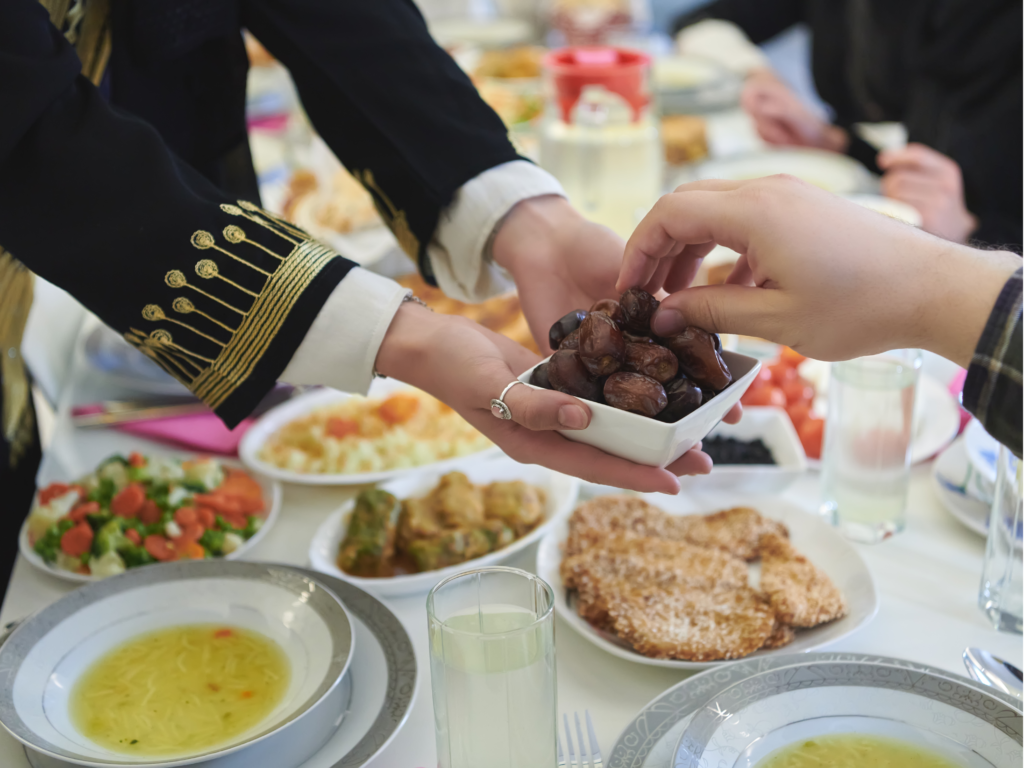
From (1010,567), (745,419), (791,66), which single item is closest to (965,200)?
(745,419)

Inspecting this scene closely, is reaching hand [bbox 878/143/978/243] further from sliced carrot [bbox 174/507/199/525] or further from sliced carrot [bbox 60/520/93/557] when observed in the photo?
sliced carrot [bbox 60/520/93/557]

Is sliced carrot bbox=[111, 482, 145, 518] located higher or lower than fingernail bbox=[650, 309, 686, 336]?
lower

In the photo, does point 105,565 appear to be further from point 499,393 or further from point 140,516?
point 499,393

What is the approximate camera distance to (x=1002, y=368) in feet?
2.59

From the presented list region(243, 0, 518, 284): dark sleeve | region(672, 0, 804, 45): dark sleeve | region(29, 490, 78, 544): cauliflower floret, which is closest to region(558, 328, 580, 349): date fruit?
region(243, 0, 518, 284): dark sleeve

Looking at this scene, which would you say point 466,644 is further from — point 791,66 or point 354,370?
point 791,66

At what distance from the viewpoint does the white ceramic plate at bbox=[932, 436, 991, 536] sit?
130 cm

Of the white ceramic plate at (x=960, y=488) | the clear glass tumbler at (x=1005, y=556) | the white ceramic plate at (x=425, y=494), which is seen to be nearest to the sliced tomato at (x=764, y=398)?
the white ceramic plate at (x=960, y=488)

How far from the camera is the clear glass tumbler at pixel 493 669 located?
777 millimetres

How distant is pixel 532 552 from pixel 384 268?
1.11 meters

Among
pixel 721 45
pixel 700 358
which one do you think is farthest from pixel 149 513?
pixel 721 45

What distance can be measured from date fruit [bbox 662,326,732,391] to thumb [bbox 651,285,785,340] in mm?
15

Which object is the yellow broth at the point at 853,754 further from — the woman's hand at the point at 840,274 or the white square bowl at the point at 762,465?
the white square bowl at the point at 762,465

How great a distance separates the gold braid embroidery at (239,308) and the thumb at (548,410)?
0.32 metres
